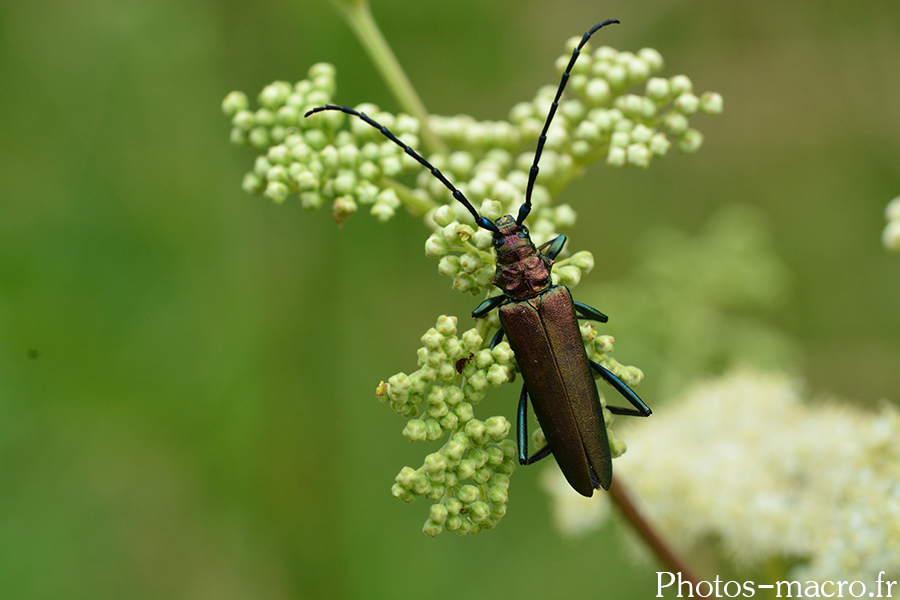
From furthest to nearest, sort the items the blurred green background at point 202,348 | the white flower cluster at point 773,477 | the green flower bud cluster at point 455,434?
the blurred green background at point 202,348 → the white flower cluster at point 773,477 → the green flower bud cluster at point 455,434

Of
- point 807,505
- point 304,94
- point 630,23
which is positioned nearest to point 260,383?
point 304,94

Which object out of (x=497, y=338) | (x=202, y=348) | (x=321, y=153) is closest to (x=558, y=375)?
(x=497, y=338)

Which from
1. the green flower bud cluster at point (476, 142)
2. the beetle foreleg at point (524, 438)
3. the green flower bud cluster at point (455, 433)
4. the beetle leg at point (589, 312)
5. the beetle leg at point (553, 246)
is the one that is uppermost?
the green flower bud cluster at point (476, 142)

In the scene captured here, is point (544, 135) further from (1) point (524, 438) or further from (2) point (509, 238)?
(1) point (524, 438)

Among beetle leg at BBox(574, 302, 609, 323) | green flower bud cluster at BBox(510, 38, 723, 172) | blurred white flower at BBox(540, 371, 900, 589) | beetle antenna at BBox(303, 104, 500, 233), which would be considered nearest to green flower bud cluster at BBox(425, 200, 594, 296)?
beetle antenna at BBox(303, 104, 500, 233)

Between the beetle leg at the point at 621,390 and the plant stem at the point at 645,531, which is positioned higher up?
the beetle leg at the point at 621,390

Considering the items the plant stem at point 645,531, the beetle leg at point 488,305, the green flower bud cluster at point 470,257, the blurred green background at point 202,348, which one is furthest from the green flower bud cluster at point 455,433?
the blurred green background at point 202,348

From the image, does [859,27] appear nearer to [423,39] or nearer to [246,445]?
[423,39]

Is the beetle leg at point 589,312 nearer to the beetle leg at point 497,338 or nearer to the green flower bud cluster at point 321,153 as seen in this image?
the beetle leg at point 497,338
